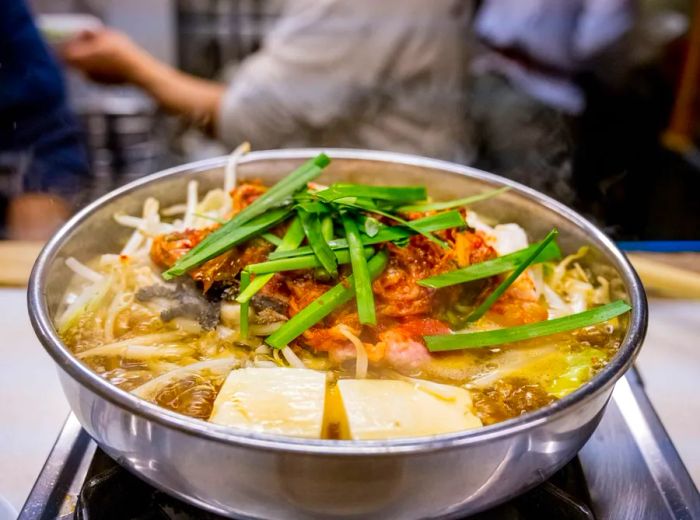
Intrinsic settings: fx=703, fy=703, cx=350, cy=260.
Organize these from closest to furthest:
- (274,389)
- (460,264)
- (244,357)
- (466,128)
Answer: (274,389)
(244,357)
(460,264)
(466,128)

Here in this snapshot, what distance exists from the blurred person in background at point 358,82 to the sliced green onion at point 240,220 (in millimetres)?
1610

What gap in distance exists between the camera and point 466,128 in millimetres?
3564

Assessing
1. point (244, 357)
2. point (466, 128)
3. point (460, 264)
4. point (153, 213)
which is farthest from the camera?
point (466, 128)

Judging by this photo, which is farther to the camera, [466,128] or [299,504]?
[466,128]

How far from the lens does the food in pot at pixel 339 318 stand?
1.09 meters

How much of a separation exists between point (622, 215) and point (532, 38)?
1.46 m

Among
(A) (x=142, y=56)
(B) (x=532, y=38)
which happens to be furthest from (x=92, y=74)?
(B) (x=532, y=38)

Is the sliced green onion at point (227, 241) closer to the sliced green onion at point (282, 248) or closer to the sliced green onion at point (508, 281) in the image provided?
the sliced green onion at point (282, 248)

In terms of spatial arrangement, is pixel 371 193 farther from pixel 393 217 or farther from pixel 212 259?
pixel 212 259

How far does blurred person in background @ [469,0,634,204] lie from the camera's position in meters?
3.60

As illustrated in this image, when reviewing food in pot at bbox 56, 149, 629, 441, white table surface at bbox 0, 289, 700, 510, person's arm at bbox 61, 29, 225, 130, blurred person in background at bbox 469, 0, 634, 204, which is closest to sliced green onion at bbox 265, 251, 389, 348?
food in pot at bbox 56, 149, 629, 441

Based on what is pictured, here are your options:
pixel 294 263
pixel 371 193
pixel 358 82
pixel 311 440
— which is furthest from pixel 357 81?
pixel 311 440

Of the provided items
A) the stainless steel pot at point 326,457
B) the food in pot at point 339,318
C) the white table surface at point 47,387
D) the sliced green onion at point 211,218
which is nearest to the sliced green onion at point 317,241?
the food in pot at point 339,318

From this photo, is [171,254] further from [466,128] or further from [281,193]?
[466,128]
